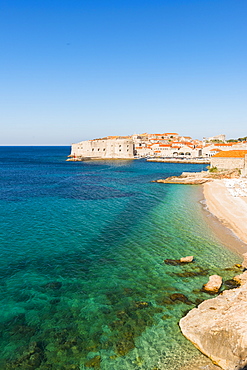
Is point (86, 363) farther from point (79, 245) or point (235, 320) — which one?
point (79, 245)

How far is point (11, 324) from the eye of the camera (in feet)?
30.5

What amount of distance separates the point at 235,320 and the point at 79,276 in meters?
7.37

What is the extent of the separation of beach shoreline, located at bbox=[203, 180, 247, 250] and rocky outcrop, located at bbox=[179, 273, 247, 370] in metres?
7.29

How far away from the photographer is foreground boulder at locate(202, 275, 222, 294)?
11.3m

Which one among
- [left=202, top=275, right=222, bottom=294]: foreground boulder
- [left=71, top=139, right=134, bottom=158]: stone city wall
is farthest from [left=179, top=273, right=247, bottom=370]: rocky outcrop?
[left=71, top=139, right=134, bottom=158]: stone city wall

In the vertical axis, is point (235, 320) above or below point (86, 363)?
above

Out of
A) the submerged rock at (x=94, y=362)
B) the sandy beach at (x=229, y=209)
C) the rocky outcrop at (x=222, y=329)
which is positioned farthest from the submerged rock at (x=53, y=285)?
the sandy beach at (x=229, y=209)

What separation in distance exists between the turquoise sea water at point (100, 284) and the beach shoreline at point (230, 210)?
1828 millimetres

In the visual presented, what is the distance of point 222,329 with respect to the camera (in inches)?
306

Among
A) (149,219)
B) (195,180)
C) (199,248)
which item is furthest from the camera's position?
(195,180)

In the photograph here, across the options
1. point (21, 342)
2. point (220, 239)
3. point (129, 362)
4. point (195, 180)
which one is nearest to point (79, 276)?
point (21, 342)

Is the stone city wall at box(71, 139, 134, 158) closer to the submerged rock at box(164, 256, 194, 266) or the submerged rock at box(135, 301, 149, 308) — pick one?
the submerged rock at box(164, 256, 194, 266)

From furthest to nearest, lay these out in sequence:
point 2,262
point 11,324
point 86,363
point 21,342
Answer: point 2,262, point 11,324, point 21,342, point 86,363

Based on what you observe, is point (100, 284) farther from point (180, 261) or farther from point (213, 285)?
point (213, 285)
